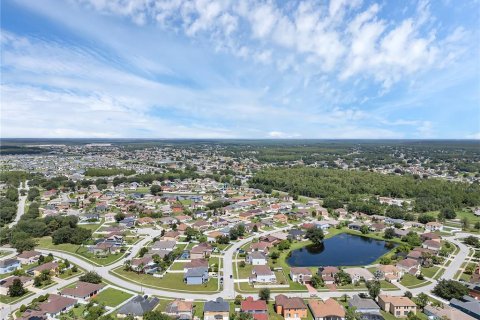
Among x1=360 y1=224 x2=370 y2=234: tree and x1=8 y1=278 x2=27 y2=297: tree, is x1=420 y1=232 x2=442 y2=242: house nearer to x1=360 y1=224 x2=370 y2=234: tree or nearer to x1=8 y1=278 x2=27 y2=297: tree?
x1=360 y1=224 x2=370 y2=234: tree

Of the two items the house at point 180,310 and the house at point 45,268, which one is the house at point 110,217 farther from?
the house at point 180,310

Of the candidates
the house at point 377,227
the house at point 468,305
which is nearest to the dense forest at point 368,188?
the house at point 377,227

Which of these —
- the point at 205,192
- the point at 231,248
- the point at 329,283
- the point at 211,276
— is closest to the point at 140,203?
the point at 205,192

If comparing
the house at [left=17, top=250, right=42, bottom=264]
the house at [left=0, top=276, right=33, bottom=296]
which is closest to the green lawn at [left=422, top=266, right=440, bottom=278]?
the house at [left=0, top=276, right=33, bottom=296]

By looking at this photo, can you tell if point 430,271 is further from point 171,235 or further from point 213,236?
point 171,235

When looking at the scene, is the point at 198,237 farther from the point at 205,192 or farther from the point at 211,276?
the point at 205,192

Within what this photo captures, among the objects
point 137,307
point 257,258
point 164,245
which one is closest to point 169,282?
point 137,307
